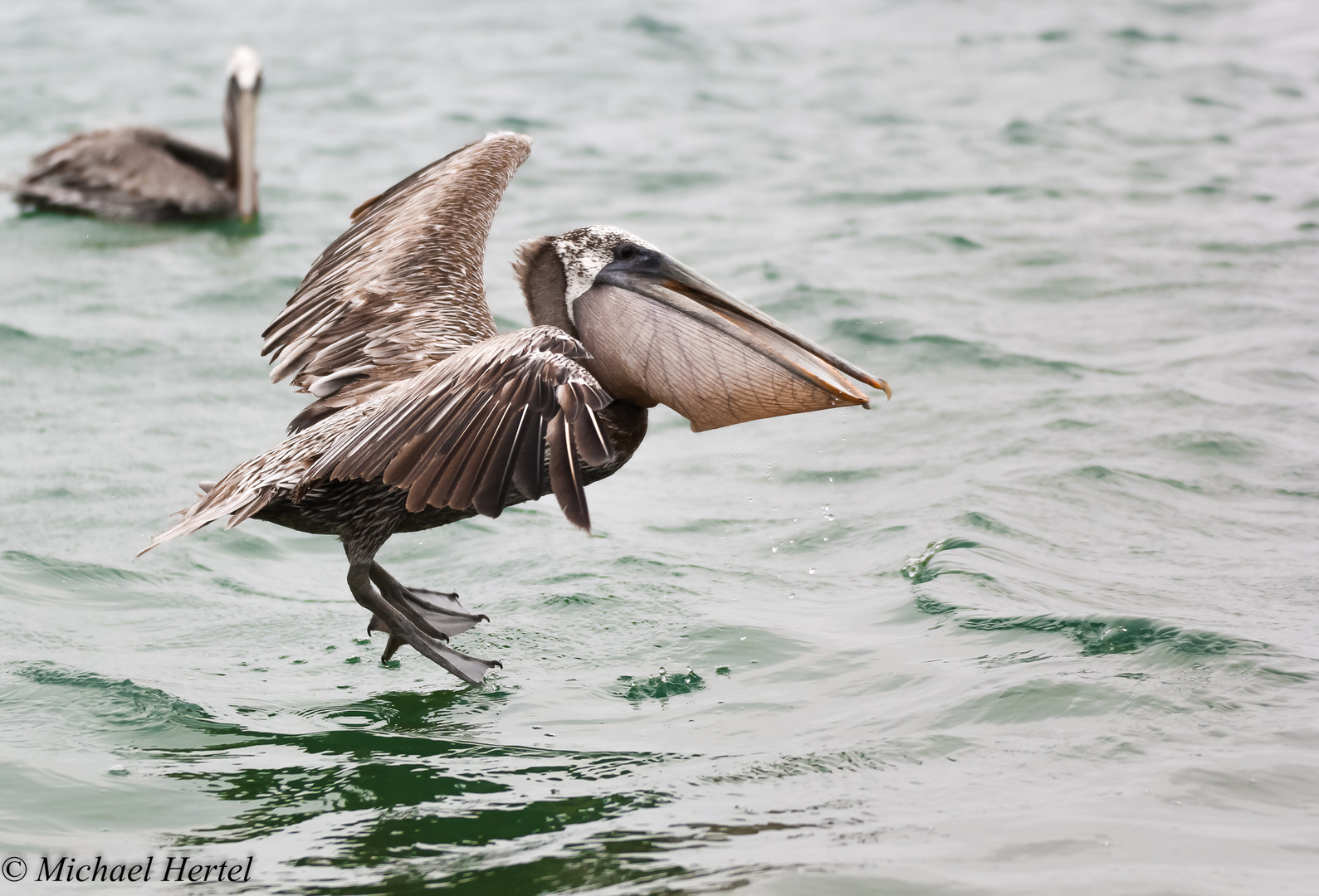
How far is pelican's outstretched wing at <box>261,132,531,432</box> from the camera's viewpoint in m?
5.01

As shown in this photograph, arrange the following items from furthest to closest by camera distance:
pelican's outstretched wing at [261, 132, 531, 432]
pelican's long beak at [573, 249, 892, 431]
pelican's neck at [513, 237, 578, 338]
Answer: pelican's outstretched wing at [261, 132, 531, 432] → pelican's neck at [513, 237, 578, 338] → pelican's long beak at [573, 249, 892, 431]

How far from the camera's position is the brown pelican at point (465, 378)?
3652 millimetres

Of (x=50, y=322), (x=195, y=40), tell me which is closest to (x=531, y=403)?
(x=50, y=322)

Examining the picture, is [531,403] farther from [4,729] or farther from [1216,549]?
[1216,549]

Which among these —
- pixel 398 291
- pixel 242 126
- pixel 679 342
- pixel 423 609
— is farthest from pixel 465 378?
pixel 242 126

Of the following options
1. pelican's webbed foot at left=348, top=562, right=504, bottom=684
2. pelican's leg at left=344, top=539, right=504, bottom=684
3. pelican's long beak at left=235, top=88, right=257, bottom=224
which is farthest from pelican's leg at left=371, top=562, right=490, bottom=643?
pelican's long beak at left=235, top=88, right=257, bottom=224

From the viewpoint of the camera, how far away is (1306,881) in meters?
3.30

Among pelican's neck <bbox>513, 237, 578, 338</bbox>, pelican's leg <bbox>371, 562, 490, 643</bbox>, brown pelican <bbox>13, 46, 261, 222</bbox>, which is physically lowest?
pelican's leg <bbox>371, 562, 490, 643</bbox>

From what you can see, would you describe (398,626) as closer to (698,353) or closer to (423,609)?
(423,609)

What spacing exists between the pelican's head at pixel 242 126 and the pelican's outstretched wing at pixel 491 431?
7025 mm

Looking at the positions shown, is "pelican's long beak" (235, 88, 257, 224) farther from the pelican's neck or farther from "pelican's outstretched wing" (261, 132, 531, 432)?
the pelican's neck

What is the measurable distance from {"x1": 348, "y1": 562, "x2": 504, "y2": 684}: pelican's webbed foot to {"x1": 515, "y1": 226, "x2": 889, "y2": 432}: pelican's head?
3.13 feet

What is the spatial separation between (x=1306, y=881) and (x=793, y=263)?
6717 mm

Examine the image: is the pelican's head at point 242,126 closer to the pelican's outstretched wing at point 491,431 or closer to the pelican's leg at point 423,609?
the pelican's leg at point 423,609
